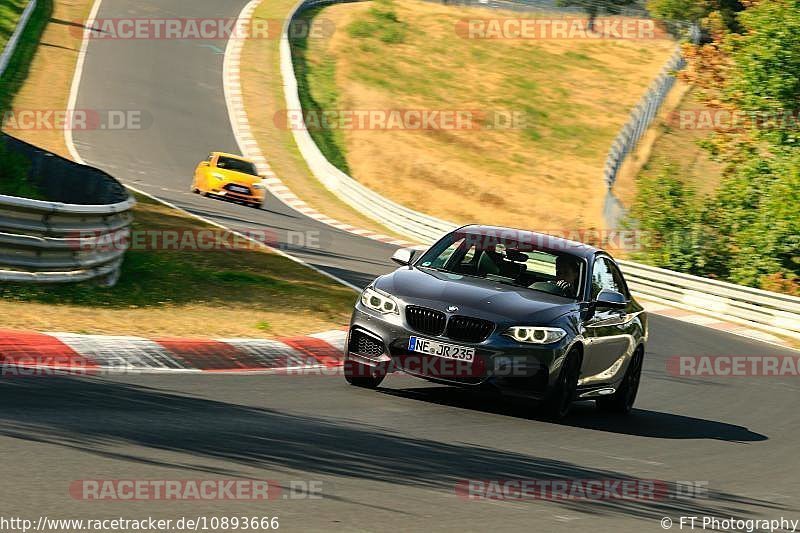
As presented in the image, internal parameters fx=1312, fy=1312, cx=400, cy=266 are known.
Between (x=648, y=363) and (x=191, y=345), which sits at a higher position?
(x=191, y=345)

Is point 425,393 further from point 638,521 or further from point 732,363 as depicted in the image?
point 732,363

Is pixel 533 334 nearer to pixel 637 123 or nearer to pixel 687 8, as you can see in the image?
pixel 637 123

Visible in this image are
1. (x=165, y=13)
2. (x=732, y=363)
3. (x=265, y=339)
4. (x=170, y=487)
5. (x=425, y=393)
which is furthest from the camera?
(x=165, y=13)

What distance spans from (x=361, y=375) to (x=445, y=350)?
1018 millimetres

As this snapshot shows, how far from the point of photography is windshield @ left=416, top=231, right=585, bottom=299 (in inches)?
436

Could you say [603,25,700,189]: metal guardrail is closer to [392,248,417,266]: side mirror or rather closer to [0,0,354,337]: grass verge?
[0,0,354,337]: grass verge

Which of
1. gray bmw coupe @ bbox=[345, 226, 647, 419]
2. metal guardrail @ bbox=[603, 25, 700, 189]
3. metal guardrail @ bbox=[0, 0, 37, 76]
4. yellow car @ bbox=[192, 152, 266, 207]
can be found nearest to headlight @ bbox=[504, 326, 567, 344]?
gray bmw coupe @ bbox=[345, 226, 647, 419]

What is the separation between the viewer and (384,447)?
8.19 meters

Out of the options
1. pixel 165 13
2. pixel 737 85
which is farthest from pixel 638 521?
pixel 165 13

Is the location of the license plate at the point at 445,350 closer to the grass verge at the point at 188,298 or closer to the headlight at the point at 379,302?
the headlight at the point at 379,302

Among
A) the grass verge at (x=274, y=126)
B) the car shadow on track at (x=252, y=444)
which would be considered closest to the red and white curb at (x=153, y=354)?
the car shadow on track at (x=252, y=444)

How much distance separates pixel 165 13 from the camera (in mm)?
60875

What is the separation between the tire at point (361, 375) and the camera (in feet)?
34.7

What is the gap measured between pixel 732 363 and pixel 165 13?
47372mm
